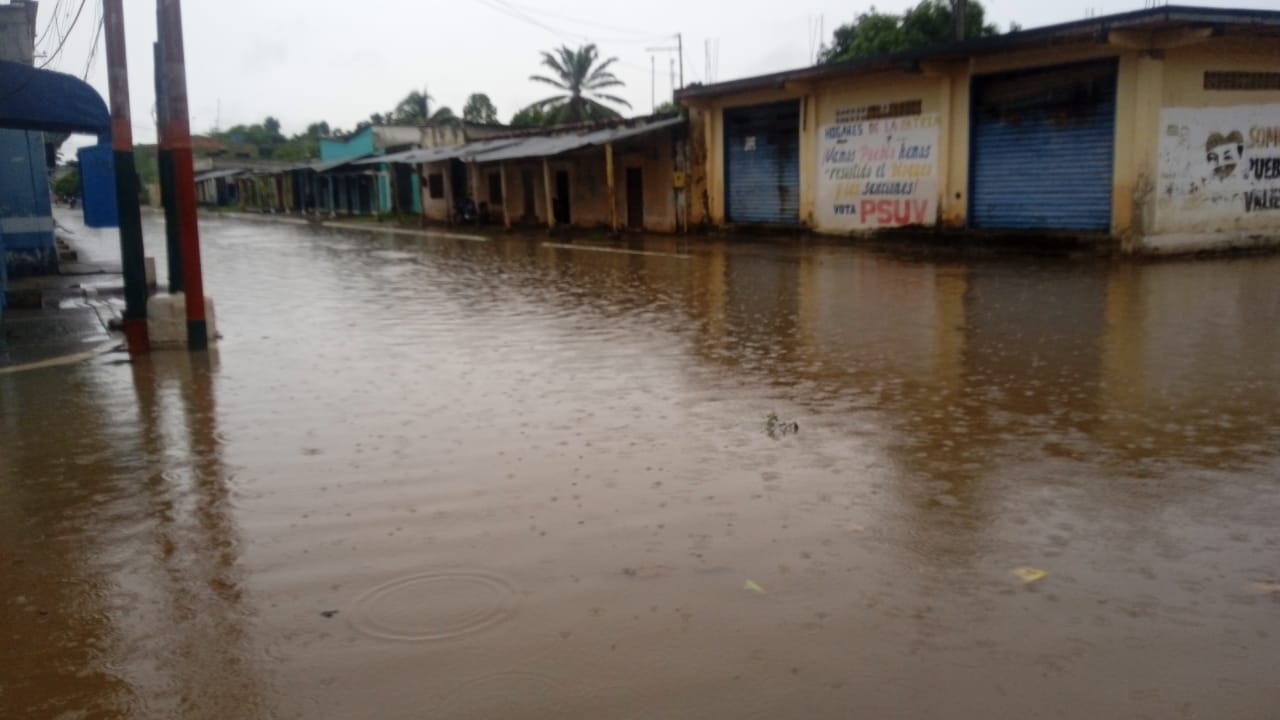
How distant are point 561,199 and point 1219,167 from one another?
22.4 metres

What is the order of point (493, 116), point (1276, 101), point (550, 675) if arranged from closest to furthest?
point (550, 675)
point (1276, 101)
point (493, 116)

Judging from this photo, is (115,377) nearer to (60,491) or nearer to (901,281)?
(60,491)

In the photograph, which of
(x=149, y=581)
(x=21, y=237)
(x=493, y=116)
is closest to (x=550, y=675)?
(x=149, y=581)

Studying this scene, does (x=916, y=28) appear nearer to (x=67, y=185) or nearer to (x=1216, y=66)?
(x=1216, y=66)

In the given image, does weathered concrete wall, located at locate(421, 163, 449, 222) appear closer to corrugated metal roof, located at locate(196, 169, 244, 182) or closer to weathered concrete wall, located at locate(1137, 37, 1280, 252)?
corrugated metal roof, located at locate(196, 169, 244, 182)

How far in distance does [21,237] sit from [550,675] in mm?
19364

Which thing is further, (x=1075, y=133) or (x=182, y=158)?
(x=1075, y=133)

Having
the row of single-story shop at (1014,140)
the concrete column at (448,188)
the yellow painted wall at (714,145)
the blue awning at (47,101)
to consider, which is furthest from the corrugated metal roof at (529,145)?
the blue awning at (47,101)

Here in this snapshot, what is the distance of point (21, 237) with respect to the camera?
18656 mm

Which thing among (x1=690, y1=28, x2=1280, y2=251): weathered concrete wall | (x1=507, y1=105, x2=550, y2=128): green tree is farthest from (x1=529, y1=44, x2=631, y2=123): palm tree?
(x1=690, y1=28, x2=1280, y2=251): weathered concrete wall

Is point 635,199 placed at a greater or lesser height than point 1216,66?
lesser

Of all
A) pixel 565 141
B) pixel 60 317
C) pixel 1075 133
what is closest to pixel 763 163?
pixel 565 141

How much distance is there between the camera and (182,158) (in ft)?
31.6

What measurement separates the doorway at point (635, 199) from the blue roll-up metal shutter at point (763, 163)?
455 centimetres
